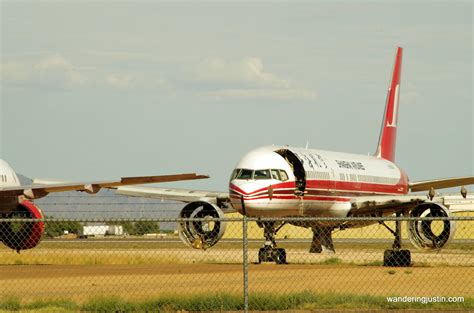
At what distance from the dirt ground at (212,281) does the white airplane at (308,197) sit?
2.42m

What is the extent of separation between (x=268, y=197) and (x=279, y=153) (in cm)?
243

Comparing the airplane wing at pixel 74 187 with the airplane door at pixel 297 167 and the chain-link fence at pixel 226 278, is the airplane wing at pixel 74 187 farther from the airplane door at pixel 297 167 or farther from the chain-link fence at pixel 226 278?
the airplane door at pixel 297 167

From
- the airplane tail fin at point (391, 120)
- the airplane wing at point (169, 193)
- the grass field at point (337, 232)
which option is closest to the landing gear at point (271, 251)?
the airplane wing at point (169, 193)

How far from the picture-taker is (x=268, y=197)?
33.0 metres

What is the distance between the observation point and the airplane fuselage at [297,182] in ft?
108

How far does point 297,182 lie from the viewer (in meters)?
35.2

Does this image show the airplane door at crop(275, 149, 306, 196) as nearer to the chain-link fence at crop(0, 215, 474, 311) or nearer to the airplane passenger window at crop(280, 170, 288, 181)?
the airplane passenger window at crop(280, 170, 288, 181)

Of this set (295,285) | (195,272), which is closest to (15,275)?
(195,272)

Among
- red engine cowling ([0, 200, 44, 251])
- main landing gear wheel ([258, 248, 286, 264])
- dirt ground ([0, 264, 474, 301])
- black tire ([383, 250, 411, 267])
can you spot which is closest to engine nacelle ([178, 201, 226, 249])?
main landing gear wheel ([258, 248, 286, 264])

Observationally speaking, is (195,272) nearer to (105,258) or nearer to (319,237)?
(105,258)

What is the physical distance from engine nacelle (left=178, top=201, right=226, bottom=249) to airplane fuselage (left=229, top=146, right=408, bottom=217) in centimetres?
134

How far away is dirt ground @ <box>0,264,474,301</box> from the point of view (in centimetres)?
2066

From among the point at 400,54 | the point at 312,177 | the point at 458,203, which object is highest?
the point at 400,54

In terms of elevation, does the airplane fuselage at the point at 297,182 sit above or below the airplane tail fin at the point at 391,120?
below
